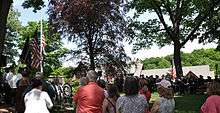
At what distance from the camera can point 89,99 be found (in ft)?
29.2

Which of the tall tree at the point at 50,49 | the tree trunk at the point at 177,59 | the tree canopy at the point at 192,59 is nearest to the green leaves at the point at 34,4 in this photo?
the tree trunk at the point at 177,59

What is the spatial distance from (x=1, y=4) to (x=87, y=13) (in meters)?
15.9

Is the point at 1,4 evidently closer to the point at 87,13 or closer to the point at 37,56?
the point at 37,56

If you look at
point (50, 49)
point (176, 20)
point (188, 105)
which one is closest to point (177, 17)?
point (176, 20)

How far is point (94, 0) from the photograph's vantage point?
111 ft

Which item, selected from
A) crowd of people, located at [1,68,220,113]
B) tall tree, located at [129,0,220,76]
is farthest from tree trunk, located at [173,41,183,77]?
crowd of people, located at [1,68,220,113]

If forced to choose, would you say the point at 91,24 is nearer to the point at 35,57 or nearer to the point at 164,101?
the point at 35,57

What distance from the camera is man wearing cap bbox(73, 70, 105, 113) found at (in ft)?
29.2

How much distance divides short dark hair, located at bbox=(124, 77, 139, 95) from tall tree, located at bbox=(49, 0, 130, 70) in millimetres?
25731

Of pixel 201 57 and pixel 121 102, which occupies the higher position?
pixel 201 57

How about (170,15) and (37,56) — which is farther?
(170,15)

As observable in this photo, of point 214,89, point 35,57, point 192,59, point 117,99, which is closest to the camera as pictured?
point 214,89

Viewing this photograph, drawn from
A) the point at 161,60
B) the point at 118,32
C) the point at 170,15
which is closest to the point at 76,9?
the point at 118,32

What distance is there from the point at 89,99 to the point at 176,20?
1498 inches
